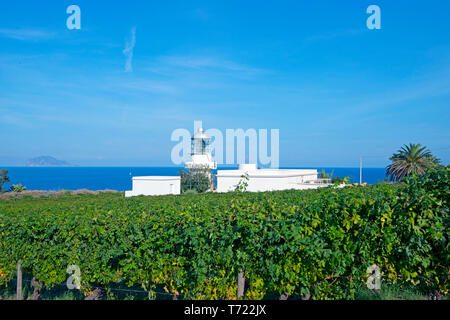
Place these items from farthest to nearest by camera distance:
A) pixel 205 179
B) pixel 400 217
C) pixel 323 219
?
pixel 205 179
pixel 323 219
pixel 400 217

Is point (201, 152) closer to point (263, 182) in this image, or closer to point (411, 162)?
point (263, 182)

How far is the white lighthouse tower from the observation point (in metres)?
42.3

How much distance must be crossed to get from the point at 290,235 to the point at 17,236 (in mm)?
5504

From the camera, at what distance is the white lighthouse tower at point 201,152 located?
4231cm

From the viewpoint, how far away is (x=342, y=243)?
4270 millimetres

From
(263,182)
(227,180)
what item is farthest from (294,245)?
(227,180)

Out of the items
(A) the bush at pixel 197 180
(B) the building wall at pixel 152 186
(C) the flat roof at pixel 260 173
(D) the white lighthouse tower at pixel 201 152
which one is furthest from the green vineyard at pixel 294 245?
(D) the white lighthouse tower at pixel 201 152

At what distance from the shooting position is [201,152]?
144ft

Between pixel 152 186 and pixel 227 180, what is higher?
pixel 227 180

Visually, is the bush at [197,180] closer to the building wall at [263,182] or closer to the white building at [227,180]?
the white building at [227,180]

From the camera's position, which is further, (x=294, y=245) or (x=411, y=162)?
(x=411, y=162)

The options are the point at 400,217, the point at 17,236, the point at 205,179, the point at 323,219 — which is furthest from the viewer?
the point at 205,179
